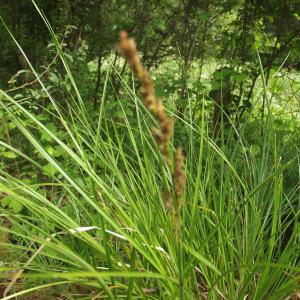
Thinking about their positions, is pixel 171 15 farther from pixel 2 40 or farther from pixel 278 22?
pixel 2 40

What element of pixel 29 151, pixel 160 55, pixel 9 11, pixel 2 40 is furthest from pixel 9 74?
pixel 29 151

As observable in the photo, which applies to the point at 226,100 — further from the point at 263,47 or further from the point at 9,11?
the point at 9,11

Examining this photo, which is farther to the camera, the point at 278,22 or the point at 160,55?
the point at 160,55

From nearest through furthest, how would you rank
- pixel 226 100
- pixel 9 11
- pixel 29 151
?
1. pixel 29 151
2. pixel 226 100
3. pixel 9 11

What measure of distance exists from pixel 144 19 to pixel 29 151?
1.61 m

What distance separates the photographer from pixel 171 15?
344 centimetres

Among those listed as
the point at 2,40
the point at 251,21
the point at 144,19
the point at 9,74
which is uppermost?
the point at 251,21

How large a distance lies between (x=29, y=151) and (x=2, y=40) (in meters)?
1.71

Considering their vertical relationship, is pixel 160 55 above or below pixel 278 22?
below

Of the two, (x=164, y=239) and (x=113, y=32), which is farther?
(x=113, y=32)

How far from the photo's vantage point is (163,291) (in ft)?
3.19

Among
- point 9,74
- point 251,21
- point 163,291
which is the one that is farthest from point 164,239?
point 9,74

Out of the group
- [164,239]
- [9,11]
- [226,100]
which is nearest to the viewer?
[164,239]

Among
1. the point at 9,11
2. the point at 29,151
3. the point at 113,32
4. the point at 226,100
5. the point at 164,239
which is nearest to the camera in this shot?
the point at 164,239
